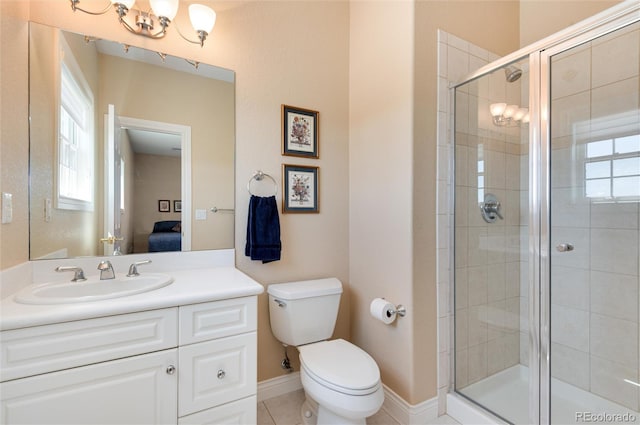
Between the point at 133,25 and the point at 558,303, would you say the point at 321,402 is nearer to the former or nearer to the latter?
the point at 558,303

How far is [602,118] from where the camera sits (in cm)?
159

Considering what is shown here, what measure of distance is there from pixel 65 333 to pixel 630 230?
2570 millimetres

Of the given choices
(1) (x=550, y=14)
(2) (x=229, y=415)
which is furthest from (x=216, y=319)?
(1) (x=550, y=14)

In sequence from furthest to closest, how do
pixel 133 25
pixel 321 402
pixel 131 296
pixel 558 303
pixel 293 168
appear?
pixel 293 168 → pixel 558 303 → pixel 133 25 → pixel 321 402 → pixel 131 296

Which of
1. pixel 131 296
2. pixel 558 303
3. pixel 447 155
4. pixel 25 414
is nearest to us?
pixel 25 414

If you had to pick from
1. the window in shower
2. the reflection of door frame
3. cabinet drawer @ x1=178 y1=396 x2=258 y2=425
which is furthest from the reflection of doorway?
the window in shower

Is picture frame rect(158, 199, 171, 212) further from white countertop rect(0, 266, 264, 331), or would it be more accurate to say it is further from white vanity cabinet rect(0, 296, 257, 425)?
white vanity cabinet rect(0, 296, 257, 425)

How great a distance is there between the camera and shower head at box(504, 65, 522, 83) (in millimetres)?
1533

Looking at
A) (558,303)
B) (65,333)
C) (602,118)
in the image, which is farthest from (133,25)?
(558,303)

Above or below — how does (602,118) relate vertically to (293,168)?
above

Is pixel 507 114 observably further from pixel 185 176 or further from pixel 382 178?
pixel 185 176

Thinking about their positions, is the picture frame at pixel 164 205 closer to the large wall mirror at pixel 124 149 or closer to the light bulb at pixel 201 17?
the large wall mirror at pixel 124 149

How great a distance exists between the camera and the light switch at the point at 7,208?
1.04m

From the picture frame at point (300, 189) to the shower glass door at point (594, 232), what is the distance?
1269 millimetres
